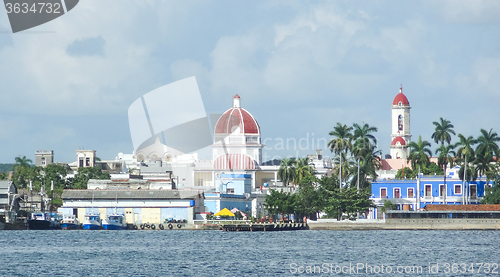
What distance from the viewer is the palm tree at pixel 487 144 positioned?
119 meters

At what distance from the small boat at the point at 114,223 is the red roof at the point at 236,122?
40755 millimetres

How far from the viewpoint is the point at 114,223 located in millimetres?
111562

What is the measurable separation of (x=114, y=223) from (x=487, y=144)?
45589mm

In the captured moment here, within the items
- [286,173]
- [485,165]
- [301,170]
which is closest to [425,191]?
[485,165]

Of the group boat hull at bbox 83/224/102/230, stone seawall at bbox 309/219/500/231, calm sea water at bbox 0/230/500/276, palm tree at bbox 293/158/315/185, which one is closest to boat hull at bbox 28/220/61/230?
boat hull at bbox 83/224/102/230

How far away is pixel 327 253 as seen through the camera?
7169cm

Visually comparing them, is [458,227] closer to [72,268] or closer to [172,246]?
[172,246]

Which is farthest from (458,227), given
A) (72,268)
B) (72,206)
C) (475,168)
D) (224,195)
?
(72,268)

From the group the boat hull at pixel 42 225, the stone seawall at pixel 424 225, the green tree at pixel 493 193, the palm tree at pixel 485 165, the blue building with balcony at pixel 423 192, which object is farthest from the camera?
the blue building with balcony at pixel 423 192

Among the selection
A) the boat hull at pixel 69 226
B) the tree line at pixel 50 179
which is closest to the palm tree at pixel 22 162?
the tree line at pixel 50 179

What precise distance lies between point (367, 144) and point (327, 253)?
54.7m

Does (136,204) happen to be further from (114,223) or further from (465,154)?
(465,154)

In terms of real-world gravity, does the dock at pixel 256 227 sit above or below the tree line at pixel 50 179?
below

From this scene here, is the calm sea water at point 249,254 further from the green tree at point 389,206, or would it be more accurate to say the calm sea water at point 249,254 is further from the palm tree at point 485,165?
the palm tree at point 485,165
